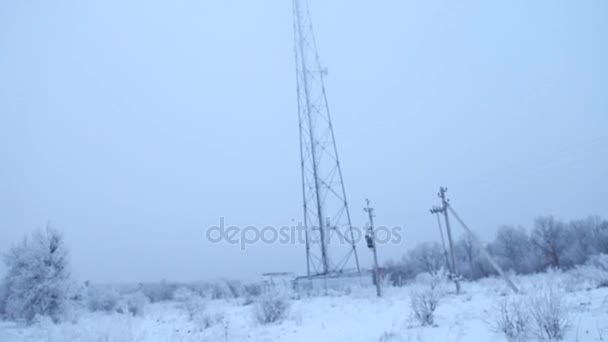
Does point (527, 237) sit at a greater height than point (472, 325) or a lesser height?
greater

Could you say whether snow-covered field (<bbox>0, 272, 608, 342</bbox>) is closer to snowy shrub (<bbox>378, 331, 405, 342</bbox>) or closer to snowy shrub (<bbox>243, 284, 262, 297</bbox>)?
snowy shrub (<bbox>378, 331, 405, 342</bbox>)

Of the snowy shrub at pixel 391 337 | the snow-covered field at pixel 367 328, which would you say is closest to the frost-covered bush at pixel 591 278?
the snow-covered field at pixel 367 328

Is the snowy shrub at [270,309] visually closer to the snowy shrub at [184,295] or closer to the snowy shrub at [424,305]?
the snowy shrub at [424,305]

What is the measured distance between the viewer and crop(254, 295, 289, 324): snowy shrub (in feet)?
39.6

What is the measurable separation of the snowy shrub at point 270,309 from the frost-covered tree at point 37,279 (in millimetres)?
8072

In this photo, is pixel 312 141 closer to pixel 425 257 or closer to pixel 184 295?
pixel 184 295

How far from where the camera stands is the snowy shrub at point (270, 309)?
12.1m

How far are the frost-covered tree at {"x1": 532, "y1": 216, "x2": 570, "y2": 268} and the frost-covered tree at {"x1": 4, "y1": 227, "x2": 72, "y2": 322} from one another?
155ft

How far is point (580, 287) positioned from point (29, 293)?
2032 cm

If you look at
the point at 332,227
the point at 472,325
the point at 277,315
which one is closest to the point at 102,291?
the point at 332,227

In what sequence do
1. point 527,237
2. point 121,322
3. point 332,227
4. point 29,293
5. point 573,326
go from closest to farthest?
point 573,326 < point 121,322 < point 29,293 < point 332,227 < point 527,237

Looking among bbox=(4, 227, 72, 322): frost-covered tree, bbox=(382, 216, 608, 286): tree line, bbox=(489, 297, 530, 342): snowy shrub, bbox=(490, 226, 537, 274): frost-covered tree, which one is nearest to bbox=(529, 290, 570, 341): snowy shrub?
bbox=(489, 297, 530, 342): snowy shrub

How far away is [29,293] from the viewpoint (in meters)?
14.6

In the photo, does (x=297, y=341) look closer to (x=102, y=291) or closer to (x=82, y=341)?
(x=82, y=341)
